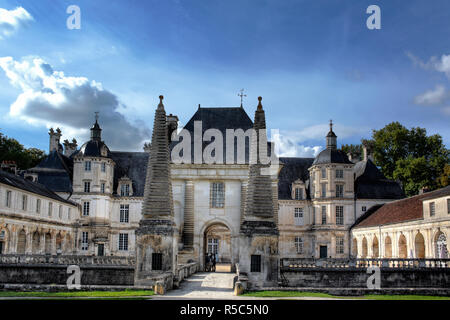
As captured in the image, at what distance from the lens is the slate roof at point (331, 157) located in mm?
53469

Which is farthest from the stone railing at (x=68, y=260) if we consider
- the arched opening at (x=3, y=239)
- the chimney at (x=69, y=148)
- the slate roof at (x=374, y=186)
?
the slate roof at (x=374, y=186)

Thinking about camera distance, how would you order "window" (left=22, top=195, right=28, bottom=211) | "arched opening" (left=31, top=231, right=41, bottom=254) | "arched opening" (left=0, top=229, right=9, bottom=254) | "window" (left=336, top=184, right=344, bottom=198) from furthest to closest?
1. "window" (left=336, top=184, right=344, bottom=198)
2. "arched opening" (left=31, top=231, right=41, bottom=254)
3. "window" (left=22, top=195, right=28, bottom=211)
4. "arched opening" (left=0, top=229, right=9, bottom=254)

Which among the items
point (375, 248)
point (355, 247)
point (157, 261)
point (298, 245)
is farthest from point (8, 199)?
point (355, 247)

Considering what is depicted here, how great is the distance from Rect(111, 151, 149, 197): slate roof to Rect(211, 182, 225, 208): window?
57.8 feet

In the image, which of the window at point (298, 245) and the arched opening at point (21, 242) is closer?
the arched opening at point (21, 242)

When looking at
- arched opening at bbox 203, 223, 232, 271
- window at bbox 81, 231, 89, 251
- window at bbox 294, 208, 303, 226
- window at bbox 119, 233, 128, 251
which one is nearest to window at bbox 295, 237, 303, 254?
window at bbox 294, 208, 303, 226

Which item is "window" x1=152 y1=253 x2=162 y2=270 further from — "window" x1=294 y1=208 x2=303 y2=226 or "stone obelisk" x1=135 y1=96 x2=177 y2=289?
"window" x1=294 y1=208 x2=303 y2=226

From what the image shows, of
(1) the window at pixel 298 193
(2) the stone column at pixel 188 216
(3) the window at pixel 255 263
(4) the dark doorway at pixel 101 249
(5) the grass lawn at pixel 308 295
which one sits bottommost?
(5) the grass lawn at pixel 308 295

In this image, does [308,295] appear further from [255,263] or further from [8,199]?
[8,199]

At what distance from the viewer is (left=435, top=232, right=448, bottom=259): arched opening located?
35.2 metres

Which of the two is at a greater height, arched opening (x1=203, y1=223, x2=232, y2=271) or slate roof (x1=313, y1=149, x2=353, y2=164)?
slate roof (x1=313, y1=149, x2=353, y2=164)

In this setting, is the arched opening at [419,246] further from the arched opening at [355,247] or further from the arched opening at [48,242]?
the arched opening at [48,242]

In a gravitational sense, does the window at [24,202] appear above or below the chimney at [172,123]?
below

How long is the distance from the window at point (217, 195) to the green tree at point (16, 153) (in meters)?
30.2
